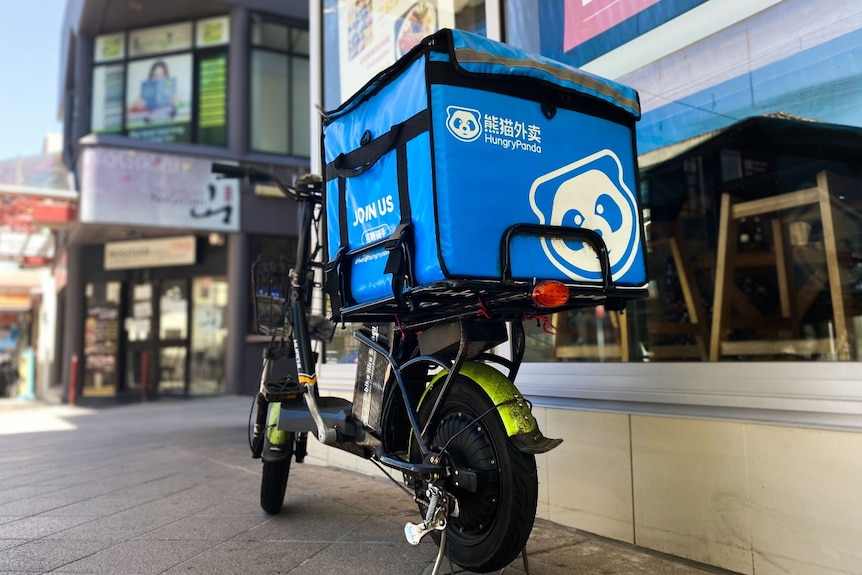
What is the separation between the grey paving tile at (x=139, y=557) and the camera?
9.16ft

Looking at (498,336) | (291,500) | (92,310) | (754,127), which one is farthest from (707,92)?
(92,310)

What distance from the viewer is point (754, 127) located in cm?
397

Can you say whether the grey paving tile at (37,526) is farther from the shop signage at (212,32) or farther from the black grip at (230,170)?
the shop signage at (212,32)

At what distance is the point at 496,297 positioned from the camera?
6.82 ft

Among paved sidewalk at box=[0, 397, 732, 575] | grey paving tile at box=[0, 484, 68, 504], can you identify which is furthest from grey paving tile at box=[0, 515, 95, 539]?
grey paving tile at box=[0, 484, 68, 504]

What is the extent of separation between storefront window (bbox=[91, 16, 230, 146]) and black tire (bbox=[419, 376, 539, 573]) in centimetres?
1252

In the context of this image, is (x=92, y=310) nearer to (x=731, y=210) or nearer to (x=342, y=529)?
(x=342, y=529)

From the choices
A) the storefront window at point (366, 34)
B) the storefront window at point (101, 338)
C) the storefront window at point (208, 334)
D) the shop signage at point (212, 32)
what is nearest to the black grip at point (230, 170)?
the storefront window at point (366, 34)

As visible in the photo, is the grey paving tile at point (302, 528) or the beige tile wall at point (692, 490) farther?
the grey paving tile at point (302, 528)

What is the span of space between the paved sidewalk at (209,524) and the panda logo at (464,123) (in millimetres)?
1836

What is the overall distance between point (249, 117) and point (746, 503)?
1303 centimetres

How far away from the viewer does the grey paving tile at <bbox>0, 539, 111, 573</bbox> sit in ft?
9.34

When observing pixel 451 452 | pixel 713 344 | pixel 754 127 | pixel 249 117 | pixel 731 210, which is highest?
pixel 249 117

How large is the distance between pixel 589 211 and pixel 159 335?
13430 mm
